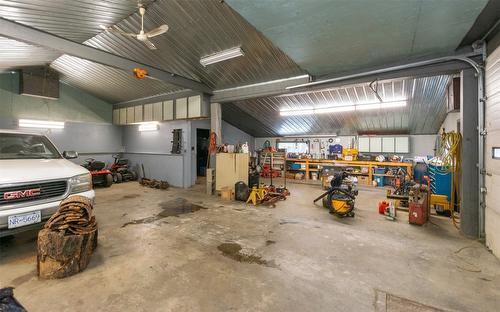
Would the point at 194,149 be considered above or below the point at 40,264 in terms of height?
above

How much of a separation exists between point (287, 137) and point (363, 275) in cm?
848

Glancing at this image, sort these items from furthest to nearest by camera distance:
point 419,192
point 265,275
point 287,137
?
point 287,137 < point 419,192 < point 265,275

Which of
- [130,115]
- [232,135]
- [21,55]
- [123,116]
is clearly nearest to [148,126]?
[130,115]

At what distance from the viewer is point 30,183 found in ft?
8.72

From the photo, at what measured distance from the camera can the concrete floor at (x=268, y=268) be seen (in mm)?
2012

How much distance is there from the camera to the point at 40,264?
2.30 metres

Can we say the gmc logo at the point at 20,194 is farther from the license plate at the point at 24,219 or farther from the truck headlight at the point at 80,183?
the truck headlight at the point at 80,183

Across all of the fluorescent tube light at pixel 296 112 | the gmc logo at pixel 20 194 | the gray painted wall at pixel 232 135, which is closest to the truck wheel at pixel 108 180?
the gray painted wall at pixel 232 135

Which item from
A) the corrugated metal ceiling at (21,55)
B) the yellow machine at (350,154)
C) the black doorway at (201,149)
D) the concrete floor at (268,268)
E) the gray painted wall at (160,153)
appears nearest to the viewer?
the concrete floor at (268,268)

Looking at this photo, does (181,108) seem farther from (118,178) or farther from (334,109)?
(334,109)

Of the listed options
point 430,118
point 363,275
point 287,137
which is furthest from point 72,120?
point 430,118

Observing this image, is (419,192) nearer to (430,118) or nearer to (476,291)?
(476,291)

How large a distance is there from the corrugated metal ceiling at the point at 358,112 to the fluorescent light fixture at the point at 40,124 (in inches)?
242

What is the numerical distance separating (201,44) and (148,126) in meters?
5.41
